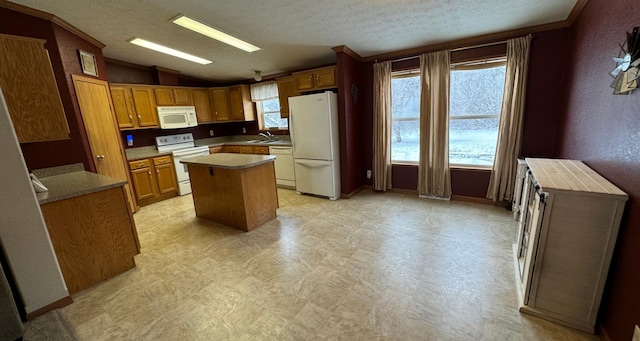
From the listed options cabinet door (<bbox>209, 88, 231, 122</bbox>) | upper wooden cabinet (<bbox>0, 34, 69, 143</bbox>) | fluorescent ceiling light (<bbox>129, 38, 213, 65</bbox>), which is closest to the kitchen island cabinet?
upper wooden cabinet (<bbox>0, 34, 69, 143</bbox>)

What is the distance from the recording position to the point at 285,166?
468cm

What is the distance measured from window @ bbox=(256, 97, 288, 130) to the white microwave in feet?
4.65

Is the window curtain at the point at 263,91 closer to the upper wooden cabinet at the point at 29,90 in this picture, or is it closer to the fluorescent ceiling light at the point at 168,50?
the fluorescent ceiling light at the point at 168,50

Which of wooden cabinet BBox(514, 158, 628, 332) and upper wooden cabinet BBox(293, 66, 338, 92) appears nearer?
wooden cabinet BBox(514, 158, 628, 332)

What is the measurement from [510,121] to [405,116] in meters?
1.37

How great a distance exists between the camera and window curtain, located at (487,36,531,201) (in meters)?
2.92

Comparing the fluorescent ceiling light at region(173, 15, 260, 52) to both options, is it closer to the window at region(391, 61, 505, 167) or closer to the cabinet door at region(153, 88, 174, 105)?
the cabinet door at region(153, 88, 174, 105)

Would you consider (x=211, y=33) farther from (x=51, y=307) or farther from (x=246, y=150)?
(x=51, y=307)

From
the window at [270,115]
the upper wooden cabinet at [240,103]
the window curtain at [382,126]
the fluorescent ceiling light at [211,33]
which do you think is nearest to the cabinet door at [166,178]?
the upper wooden cabinet at [240,103]

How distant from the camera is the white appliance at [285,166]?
4574 mm

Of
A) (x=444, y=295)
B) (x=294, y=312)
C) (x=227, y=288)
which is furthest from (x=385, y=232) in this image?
(x=227, y=288)

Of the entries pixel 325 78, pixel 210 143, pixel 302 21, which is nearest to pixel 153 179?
pixel 210 143

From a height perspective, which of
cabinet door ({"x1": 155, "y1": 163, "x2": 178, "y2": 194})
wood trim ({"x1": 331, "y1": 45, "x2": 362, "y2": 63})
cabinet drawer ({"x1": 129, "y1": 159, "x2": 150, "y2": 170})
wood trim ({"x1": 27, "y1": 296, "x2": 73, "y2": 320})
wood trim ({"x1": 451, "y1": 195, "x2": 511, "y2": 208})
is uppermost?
wood trim ({"x1": 331, "y1": 45, "x2": 362, "y2": 63})

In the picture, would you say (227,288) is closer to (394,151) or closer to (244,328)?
(244,328)
